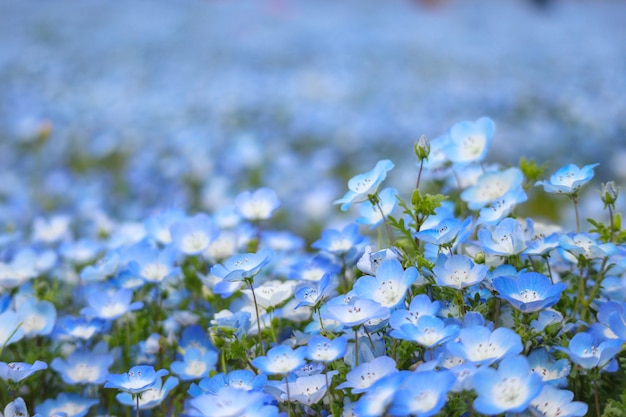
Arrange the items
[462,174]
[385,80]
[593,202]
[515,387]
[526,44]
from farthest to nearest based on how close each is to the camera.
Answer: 1. [526,44]
2. [385,80]
3. [593,202]
4. [462,174]
5. [515,387]

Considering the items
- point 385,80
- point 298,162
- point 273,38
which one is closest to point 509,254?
point 298,162

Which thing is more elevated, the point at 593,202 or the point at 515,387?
the point at 515,387

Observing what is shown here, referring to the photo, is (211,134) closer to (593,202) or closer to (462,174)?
(593,202)

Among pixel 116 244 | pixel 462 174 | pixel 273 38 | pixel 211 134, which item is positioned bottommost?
pixel 273 38

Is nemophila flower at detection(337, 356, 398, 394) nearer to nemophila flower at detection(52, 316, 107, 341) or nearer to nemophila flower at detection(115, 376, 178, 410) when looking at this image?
nemophila flower at detection(115, 376, 178, 410)

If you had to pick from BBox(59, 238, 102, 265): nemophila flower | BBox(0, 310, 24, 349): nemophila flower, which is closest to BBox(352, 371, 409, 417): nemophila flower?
BBox(0, 310, 24, 349): nemophila flower

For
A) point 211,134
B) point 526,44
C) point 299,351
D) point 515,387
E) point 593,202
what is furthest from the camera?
point 526,44

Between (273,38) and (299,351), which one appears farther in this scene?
(273,38)
